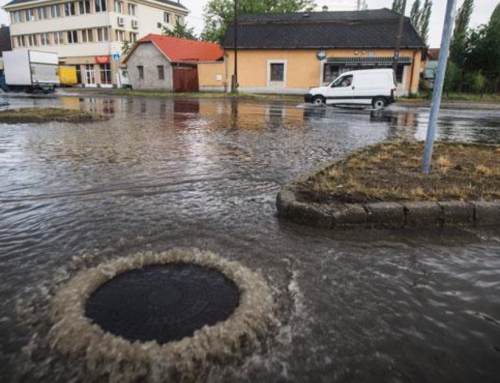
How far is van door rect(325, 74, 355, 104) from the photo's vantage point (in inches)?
866

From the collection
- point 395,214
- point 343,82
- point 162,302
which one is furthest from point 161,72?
point 162,302

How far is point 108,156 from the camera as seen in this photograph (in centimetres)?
723

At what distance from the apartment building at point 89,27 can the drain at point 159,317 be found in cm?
5027

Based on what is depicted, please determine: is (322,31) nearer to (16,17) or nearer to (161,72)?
(161,72)

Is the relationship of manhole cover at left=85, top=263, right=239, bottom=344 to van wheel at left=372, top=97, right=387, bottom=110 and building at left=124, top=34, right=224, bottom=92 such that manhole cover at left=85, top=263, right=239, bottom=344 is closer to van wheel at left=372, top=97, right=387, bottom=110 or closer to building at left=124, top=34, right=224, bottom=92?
van wheel at left=372, top=97, right=387, bottom=110

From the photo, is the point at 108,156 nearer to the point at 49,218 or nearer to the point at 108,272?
the point at 49,218

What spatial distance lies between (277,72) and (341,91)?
15116mm

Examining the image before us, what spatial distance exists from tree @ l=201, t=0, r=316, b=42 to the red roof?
970 cm

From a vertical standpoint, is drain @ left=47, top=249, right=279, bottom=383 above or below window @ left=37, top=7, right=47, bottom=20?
below

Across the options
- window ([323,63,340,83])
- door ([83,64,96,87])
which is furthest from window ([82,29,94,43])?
window ([323,63,340,83])

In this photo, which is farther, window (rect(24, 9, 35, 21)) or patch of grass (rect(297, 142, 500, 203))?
window (rect(24, 9, 35, 21))

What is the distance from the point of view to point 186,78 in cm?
3941

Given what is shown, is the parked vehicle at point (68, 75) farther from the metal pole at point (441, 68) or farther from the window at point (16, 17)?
the metal pole at point (441, 68)

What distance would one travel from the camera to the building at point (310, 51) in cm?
3253
